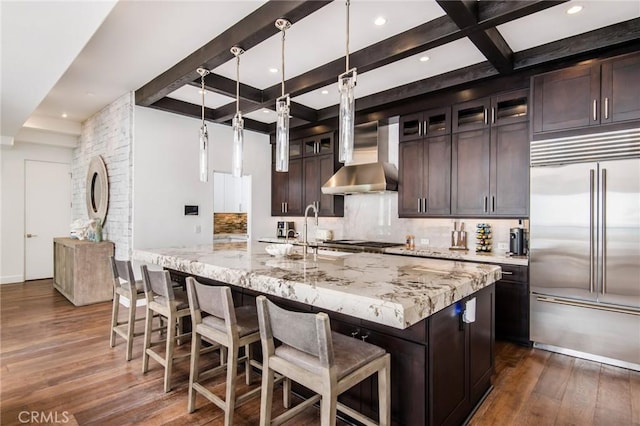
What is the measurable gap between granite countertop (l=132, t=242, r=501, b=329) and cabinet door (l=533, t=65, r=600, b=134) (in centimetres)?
195

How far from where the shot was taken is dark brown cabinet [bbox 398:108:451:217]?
424 centimetres

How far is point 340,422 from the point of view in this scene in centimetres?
209

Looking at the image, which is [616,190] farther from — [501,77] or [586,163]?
[501,77]

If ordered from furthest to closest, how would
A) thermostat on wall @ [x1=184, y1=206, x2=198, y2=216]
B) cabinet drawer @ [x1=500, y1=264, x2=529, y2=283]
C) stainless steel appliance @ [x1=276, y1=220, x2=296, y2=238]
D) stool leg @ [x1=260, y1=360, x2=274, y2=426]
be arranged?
stainless steel appliance @ [x1=276, y1=220, x2=296, y2=238]
thermostat on wall @ [x1=184, y1=206, x2=198, y2=216]
cabinet drawer @ [x1=500, y1=264, x2=529, y2=283]
stool leg @ [x1=260, y1=360, x2=274, y2=426]

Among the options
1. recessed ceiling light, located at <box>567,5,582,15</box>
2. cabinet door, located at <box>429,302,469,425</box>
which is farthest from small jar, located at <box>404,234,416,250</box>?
recessed ceiling light, located at <box>567,5,582,15</box>

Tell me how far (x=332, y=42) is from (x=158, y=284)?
2643mm

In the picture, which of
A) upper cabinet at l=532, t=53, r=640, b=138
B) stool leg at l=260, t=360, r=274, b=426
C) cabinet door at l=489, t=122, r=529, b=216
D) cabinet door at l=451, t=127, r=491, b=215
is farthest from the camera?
cabinet door at l=451, t=127, r=491, b=215

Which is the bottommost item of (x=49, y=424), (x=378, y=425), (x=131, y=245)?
(x=49, y=424)

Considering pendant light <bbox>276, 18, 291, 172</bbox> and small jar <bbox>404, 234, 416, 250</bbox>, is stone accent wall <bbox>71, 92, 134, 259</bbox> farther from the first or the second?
small jar <bbox>404, 234, 416, 250</bbox>

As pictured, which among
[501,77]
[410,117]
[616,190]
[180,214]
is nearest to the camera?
[616,190]

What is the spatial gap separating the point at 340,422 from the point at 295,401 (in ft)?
1.30

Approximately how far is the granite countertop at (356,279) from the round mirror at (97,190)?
3.13m

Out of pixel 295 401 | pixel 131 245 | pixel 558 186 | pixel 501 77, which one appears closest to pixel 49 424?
pixel 295 401

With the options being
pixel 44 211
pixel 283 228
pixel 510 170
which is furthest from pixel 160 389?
pixel 44 211
